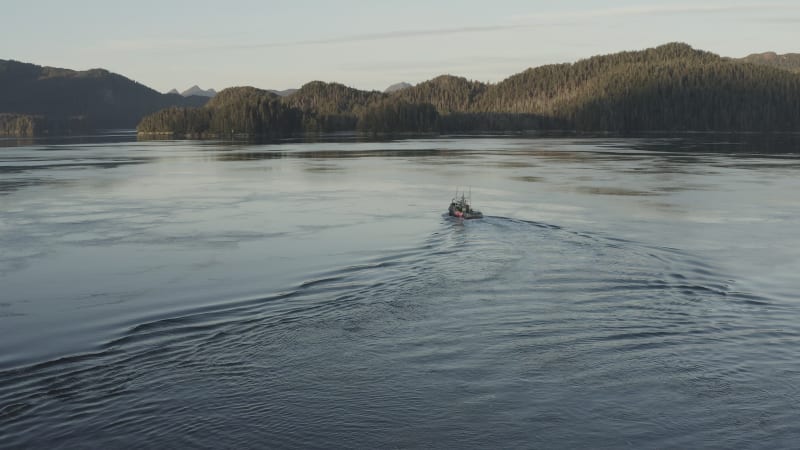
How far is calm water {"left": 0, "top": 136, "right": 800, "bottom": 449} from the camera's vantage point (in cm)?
1576

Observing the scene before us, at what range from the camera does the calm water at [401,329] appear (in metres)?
15.8

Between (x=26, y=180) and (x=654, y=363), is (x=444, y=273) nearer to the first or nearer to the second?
(x=654, y=363)

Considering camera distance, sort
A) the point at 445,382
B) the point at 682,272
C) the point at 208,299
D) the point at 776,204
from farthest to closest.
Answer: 1. the point at 776,204
2. the point at 682,272
3. the point at 208,299
4. the point at 445,382

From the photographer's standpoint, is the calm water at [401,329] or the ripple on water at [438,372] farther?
the calm water at [401,329]

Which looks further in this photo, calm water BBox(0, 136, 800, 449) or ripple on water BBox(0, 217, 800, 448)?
calm water BBox(0, 136, 800, 449)

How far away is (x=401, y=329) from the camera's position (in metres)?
22.2

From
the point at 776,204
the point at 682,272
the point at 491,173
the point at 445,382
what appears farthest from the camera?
the point at 491,173

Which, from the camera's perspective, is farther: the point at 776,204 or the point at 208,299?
the point at 776,204

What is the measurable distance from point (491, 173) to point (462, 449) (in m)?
69.9

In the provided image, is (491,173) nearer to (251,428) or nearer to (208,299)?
(208,299)

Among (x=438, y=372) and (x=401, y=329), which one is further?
(x=401, y=329)

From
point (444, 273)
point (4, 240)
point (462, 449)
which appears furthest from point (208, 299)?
point (4, 240)

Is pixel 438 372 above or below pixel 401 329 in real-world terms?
below

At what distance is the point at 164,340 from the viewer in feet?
69.6
